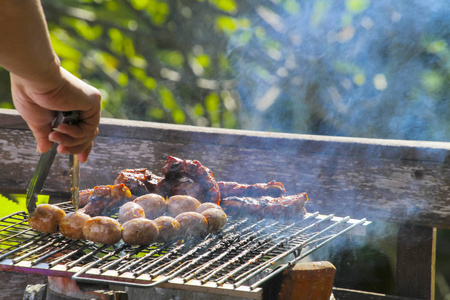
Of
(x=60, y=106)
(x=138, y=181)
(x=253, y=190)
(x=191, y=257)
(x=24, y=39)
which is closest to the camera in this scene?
(x=24, y=39)

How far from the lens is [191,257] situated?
235cm

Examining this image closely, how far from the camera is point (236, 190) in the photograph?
10.7 feet

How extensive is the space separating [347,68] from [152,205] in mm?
3673

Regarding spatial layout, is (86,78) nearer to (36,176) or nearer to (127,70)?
(127,70)

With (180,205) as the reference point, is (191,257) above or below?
below

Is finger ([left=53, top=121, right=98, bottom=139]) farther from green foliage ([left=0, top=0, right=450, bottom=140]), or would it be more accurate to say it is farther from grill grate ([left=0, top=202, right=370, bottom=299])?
green foliage ([left=0, top=0, right=450, bottom=140])

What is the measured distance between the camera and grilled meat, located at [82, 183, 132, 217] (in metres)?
2.77

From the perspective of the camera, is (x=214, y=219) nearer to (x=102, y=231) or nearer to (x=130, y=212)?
(x=130, y=212)

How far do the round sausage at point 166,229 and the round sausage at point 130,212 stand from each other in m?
0.17

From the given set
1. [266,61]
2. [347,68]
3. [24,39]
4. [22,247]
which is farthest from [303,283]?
[266,61]

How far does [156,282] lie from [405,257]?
209 centimetres

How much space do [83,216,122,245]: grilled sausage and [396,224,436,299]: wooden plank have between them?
1937mm

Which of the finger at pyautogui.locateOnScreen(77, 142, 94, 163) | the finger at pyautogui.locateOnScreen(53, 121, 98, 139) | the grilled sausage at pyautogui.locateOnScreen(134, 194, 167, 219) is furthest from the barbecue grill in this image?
the finger at pyautogui.locateOnScreen(53, 121, 98, 139)

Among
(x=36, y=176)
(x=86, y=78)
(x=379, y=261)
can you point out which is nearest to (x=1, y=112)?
(x=36, y=176)
